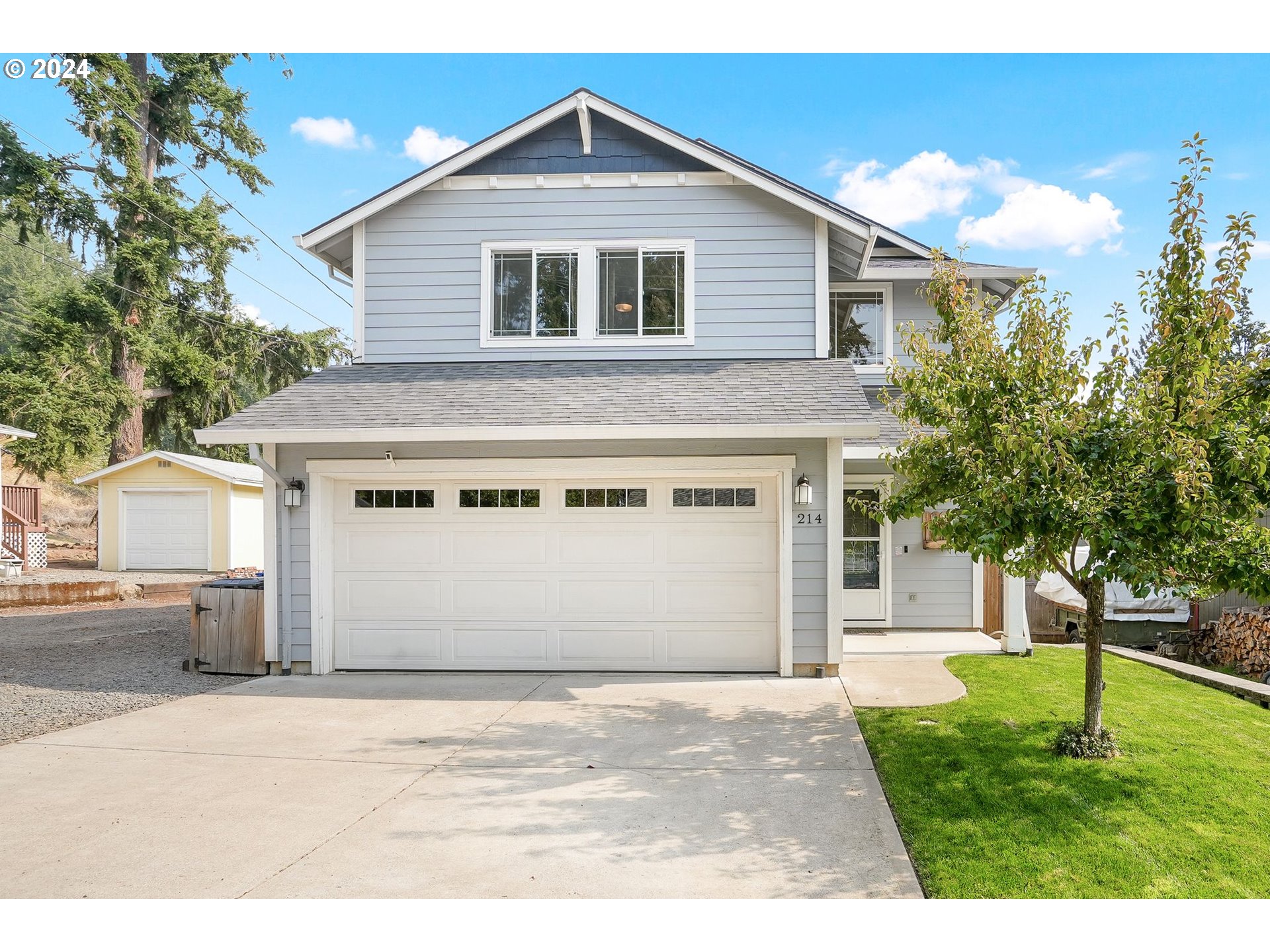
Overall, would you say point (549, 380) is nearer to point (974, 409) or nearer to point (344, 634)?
point (344, 634)

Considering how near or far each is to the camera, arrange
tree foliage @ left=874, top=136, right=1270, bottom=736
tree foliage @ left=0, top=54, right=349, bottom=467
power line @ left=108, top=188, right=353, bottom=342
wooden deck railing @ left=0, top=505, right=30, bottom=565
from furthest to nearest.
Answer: power line @ left=108, top=188, right=353, bottom=342, tree foliage @ left=0, top=54, right=349, bottom=467, wooden deck railing @ left=0, top=505, right=30, bottom=565, tree foliage @ left=874, top=136, right=1270, bottom=736

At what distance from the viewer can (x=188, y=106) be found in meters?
24.3

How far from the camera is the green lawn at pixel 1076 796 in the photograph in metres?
3.73

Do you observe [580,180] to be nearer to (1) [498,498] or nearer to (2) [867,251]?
(2) [867,251]

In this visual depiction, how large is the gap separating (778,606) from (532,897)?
523 cm

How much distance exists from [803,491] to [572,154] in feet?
16.2

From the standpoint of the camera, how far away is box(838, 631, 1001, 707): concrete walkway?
7.30 m

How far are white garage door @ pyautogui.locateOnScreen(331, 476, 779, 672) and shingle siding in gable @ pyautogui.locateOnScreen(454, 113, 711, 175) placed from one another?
383 cm

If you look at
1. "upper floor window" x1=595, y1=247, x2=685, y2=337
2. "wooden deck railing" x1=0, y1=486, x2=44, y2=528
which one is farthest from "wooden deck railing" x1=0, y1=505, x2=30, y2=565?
"upper floor window" x1=595, y1=247, x2=685, y2=337

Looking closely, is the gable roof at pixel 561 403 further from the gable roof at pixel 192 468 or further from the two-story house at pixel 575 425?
the gable roof at pixel 192 468

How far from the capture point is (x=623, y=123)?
9344mm

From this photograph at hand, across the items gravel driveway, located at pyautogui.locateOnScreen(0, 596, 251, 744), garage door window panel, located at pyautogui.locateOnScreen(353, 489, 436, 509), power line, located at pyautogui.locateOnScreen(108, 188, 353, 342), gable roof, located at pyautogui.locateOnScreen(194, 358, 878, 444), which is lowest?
gravel driveway, located at pyautogui.locateOnScreen(0, 596, 251, 744)

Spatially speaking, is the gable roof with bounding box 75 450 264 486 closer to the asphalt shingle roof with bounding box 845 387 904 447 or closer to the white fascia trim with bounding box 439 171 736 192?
the white fascia trim with bounding box 439 171 736 192

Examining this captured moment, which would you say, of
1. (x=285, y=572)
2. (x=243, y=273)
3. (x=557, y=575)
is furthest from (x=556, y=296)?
(x=243, y=273)
